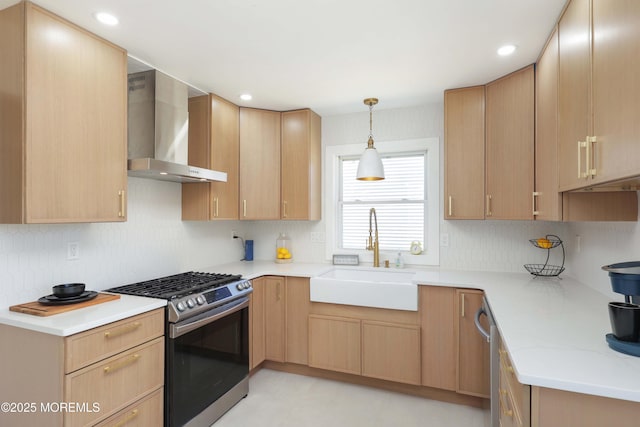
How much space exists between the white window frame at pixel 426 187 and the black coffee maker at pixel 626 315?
1.98 metres

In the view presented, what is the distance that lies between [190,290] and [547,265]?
2.78 meters

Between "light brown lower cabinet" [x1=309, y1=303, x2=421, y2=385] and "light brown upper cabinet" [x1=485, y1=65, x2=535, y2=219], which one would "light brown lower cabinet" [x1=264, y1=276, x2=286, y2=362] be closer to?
"light brown lower cabinet" [x1=309, y1=303, x2=421, y2=385]

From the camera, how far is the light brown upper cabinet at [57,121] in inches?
65.2

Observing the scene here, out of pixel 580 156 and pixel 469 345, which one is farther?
pixel 469 345

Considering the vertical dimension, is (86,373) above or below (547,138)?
below

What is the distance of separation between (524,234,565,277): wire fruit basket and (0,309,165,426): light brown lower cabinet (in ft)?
9.02

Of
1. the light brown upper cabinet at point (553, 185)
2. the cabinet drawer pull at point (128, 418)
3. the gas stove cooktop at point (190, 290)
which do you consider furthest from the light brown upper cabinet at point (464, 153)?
the cabinet drawer pull at point (128, 418)

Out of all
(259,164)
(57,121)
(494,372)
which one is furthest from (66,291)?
(494,372)

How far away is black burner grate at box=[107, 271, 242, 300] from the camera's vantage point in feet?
7.13

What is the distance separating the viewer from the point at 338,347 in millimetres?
2877

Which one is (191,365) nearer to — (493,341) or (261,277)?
(261,277)

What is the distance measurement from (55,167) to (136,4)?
92cm

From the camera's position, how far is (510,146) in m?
2.53

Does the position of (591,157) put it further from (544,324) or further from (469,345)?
(469,345)
